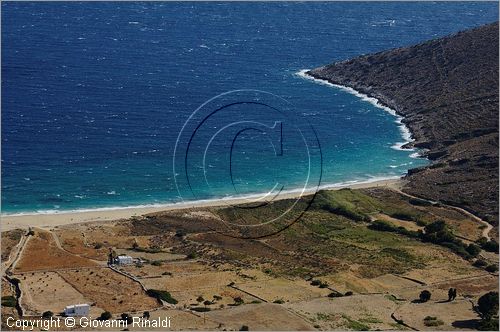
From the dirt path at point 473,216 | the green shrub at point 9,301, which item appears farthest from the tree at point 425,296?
the green shrub at point 9,301

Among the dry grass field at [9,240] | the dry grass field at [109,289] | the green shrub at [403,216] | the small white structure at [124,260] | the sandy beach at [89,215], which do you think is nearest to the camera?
the dry grass field at [109,289]

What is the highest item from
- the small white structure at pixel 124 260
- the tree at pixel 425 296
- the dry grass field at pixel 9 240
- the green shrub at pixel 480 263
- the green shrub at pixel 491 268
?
the dry grass field at pixel 9 240

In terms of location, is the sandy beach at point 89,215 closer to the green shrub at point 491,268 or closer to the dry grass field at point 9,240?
the dry grass field at point 9,240

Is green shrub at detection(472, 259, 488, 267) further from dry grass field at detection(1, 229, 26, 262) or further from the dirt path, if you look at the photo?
dry grass field at detection(1, 229, 26, 262)

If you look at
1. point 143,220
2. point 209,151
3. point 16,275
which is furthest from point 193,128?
point 16,275

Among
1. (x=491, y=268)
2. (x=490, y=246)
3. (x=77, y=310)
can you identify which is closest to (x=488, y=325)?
(x=491, y=268)

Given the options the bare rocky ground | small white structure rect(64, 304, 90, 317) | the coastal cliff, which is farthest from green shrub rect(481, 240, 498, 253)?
small white structure rect(64, 304, 90, 317)

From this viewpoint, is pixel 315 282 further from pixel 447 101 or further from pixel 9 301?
pixel 447 101

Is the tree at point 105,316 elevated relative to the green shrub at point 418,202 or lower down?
lower down
